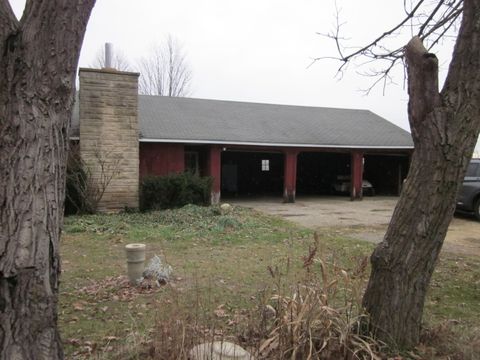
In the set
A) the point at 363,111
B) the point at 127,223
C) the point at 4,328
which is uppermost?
the point at 363,111

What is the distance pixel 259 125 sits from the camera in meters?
19.5

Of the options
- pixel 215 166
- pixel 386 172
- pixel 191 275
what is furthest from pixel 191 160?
pixel 191 275

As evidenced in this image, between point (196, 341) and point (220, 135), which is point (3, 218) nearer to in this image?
point (196, 341)

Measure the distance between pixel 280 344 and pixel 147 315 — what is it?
6.27 ft

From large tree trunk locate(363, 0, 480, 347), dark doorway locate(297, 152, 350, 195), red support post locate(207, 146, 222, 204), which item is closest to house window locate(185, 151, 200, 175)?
red support post locate(207, 146, 222, 204)

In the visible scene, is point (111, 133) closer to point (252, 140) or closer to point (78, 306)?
point (252, 140)

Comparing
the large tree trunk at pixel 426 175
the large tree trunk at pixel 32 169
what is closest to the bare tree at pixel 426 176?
the large tree trunk at pixel 426 175

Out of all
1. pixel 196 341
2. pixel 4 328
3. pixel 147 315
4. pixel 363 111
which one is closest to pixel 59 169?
pixel 4 328

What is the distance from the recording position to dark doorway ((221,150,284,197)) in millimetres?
24359

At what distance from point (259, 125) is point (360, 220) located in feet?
26.9

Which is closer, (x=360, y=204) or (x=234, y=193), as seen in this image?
(x=360, y=204)

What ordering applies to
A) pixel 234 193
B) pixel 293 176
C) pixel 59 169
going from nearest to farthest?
pixel 59 169 < pixel 293 176 < pixel 234 193

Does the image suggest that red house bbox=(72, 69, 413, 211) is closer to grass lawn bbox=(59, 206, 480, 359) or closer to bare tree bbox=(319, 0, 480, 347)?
grass lawn bbox=(59, 206, 480, 359)

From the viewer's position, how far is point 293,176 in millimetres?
18312
